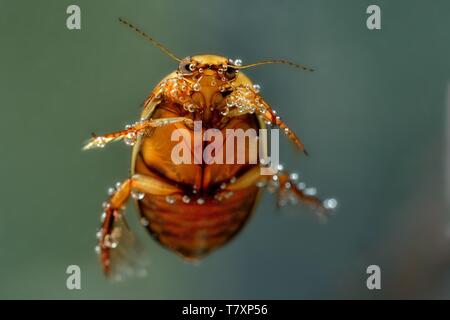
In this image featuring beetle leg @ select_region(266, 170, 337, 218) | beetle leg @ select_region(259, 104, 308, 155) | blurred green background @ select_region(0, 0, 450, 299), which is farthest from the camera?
blurred green background @ select_region(0, 0, 450, 299)

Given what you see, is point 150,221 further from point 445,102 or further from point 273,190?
point 445,102

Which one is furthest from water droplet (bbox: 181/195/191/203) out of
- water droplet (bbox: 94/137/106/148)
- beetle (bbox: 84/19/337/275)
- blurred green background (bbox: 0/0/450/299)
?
blurred green background (bbox: 0/0/450/299)

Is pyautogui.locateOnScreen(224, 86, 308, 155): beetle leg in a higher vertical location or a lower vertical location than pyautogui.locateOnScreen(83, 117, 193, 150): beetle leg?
higher

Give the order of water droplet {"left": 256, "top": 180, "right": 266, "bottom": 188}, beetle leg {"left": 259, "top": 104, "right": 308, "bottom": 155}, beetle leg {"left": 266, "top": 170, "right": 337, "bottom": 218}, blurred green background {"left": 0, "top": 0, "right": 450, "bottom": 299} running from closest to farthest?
1. beetle leg {"left": 259, "top": 104, "right": 308, "bottom": 155}
2. water droplet {"left": 256, "top": 180, "right": 266, "bottom": 188}
3. beetle leg {"left": 266, "top": 170, "right": 337, "bottom": 218}
4. blurred green background {"left": 0, "top": 0, "right": 450, "bottom": 299}

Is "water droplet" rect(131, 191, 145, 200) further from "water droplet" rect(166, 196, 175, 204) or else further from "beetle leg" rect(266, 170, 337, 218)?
"beetle leg" rect(266, 170, 337, 218)

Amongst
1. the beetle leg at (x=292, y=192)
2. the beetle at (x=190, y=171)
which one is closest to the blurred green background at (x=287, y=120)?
the beetle leg at (x=292, y=192)

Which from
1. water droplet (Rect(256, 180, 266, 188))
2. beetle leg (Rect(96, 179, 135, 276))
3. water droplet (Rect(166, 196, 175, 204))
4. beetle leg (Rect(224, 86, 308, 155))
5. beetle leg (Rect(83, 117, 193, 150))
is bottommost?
beetle leg (Rect(96, 179, 135, 276))

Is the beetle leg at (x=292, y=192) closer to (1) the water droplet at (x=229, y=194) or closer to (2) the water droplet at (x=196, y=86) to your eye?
(1) the water droplet at (x=229, y=194)

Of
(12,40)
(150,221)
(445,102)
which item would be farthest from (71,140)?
(445,102)
